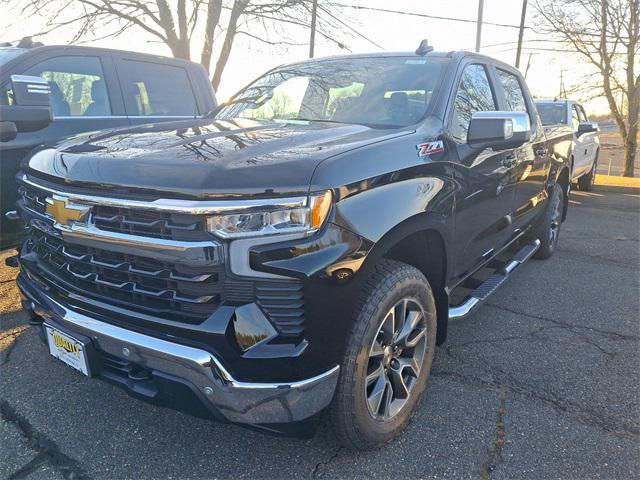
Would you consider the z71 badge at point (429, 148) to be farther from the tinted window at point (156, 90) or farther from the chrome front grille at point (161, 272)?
the tinted window at point (156, 90)

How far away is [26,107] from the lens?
3.50 m

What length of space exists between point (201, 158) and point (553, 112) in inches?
369

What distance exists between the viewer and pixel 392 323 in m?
2.29

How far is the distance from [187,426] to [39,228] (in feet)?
3.94

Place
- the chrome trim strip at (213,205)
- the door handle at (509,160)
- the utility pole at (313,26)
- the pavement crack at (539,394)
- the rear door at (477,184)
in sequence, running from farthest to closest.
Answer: the utility pole at (313,26) → the door handle at (509,160) → the rear door at (477,184) → the pavement crack at (539,394) → the chrome trim strip at (213,205)

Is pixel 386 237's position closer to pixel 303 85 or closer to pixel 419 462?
pixel 419 462

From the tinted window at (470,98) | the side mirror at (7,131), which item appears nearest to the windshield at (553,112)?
the tinted window at (470,98)

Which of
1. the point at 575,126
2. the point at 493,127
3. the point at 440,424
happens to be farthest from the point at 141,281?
the point at 575,126

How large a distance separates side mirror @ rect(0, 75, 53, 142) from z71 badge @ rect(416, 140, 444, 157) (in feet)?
8.53

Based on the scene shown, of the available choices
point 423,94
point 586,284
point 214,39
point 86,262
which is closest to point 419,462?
point 86,262

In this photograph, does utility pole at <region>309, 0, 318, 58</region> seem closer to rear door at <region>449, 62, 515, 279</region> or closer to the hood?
rear door at <region>449, 62, 515, 279</region>

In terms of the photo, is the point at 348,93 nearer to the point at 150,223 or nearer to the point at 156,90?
the point at 150,223

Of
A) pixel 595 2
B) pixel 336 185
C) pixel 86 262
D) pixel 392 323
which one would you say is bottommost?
pixel 392 323

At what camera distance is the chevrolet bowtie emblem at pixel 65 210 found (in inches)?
80.5
